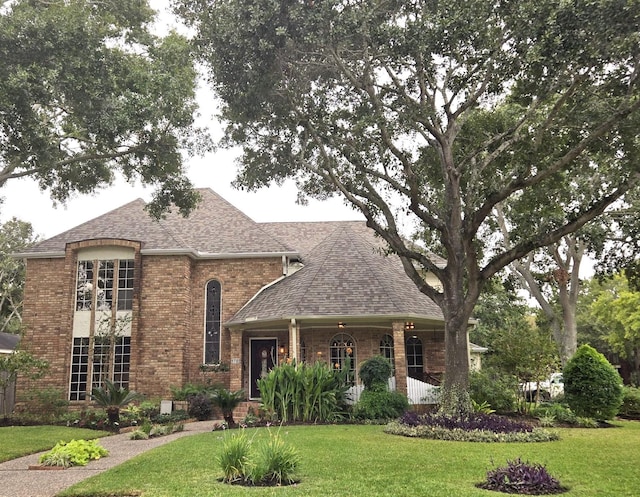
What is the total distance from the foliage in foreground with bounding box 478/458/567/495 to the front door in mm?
14101

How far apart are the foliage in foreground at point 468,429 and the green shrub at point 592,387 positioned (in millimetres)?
3397

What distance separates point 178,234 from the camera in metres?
22.8

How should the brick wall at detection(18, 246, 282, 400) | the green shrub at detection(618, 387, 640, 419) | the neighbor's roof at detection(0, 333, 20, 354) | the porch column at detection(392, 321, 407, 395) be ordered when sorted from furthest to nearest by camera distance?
the neighbor's roof at detection(0, 333, 20, 354)
the brick wall at detection(18, 246, 282, 400)
the green shrub at detection(618, 387, 640, 419)
the porch column at detection(392, 321, 407, 395)

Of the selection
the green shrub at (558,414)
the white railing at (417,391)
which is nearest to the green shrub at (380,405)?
the white railing at (417,391)

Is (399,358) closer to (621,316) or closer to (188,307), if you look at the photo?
(188,307)

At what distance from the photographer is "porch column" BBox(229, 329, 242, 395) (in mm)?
19297

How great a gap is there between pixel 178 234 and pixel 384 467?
53.0ft

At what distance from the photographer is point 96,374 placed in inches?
800

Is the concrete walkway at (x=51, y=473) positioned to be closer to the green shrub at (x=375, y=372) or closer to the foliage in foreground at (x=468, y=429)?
the foliage in foreground at (x=468, y=429)

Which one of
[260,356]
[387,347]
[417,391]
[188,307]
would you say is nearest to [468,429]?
[417,391]

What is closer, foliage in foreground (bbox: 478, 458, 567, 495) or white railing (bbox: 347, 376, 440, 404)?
foliage in foreground (bbox: 478, 458, 567, 495)

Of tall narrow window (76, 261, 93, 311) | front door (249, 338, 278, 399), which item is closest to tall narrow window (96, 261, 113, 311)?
tall narrow window (76, 261, 93, 311)

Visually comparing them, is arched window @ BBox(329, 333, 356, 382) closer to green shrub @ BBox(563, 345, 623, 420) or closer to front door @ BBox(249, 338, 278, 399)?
front door @ BBox(249, 338, 278, 399)

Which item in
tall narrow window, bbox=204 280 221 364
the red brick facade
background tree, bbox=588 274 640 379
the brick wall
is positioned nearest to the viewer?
the red brick facade
